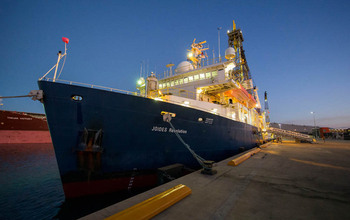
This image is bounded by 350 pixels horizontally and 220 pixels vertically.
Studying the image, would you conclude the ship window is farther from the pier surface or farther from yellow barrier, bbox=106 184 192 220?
yellow barrier, bbox=106 184 192 220

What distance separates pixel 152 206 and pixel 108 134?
3710 mm

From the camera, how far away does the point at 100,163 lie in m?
5.54

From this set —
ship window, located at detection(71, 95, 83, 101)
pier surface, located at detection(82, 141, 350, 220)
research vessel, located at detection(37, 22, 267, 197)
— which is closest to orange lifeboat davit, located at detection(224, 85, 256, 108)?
research vessel, located at detection(37, 22, 267, 197)

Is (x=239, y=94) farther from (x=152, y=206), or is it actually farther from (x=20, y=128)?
(x=20, y=128)

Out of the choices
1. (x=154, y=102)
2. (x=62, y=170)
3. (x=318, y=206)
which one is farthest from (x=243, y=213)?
(x=62, y=170)

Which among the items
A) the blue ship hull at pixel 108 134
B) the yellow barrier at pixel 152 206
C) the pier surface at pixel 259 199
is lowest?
the pier surface at pixel 259 199

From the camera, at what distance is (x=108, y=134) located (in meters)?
5.65

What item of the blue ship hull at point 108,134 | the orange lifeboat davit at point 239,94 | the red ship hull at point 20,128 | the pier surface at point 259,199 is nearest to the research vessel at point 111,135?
the blue ship hull at point 108,134

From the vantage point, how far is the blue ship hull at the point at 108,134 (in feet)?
17.1

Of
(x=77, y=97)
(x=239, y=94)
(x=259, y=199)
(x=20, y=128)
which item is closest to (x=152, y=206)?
(x=259, y=199)

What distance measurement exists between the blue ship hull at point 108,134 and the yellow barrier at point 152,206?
3.12 m

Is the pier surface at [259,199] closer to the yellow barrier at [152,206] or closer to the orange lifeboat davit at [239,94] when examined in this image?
the yellow barrier at [152,206]

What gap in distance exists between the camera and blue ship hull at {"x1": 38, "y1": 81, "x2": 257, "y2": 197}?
5.23 meters

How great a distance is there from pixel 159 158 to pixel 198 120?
3078mm
